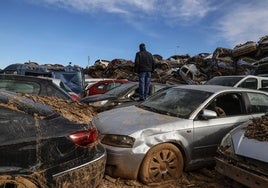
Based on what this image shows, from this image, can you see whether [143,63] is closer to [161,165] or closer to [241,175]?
[161,165]

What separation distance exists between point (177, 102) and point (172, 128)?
1006mm

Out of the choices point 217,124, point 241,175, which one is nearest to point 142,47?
point 217,124

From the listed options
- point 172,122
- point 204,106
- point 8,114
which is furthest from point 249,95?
point 8,114

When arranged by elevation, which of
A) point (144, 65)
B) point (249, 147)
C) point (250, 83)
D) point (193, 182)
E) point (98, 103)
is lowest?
point (193, 182)

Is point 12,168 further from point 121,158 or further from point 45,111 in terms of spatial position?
point 121,158

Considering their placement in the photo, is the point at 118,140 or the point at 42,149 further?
the point at 118,140

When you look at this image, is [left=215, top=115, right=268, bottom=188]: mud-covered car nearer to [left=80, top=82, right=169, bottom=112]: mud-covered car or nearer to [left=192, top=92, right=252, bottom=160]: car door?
[left=192, top=92, right=252, bottom=160]: car door

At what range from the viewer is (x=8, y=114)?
11.2 ft

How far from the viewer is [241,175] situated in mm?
4449

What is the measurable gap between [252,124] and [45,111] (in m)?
3.03

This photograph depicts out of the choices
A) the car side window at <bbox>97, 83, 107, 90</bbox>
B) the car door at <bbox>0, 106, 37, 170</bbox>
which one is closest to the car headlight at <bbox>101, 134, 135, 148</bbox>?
the car door at <bbox>0, 106, 37, 170</bbox>

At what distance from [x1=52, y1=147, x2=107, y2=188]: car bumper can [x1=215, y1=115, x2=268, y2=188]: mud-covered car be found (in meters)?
1.73

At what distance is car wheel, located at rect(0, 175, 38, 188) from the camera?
3.11m

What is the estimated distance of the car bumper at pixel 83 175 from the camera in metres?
3.40
